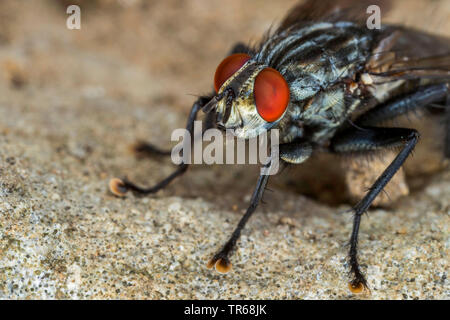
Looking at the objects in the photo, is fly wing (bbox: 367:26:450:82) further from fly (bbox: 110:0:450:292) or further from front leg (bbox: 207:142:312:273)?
front leg (bbox: 207:142:312:273)

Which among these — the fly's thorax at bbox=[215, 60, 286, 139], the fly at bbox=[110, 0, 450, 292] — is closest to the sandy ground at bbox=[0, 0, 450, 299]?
the fly at bbox=[110, 0, 450, 292]

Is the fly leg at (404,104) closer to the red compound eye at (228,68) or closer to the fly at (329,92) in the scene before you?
the fly at (329,92)

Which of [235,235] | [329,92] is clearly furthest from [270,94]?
[235,235]

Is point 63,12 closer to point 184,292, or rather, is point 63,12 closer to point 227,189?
point 227,189

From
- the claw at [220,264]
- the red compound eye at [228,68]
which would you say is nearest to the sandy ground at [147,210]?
the claw at [220,264]

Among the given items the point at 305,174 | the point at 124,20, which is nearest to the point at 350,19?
the point at 305,174

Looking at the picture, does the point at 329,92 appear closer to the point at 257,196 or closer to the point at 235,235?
the point at 257,196

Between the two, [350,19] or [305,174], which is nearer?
[350,19]
